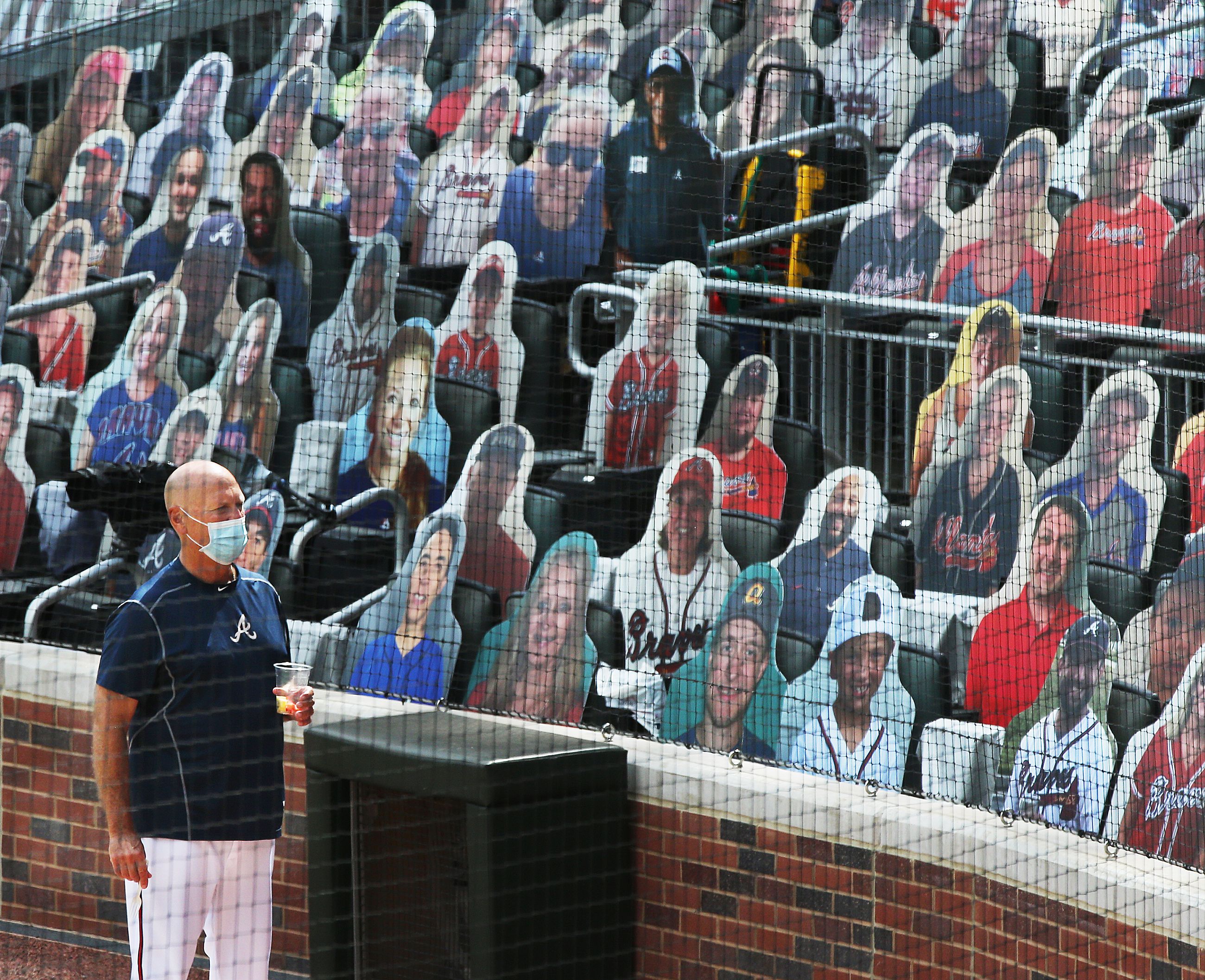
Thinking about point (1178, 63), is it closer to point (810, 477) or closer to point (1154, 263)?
point (1154, 263)

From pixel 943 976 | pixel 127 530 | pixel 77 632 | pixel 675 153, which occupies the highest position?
pixel 675 153

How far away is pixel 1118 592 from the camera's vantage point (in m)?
3.14

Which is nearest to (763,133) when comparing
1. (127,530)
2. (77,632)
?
(127,530)

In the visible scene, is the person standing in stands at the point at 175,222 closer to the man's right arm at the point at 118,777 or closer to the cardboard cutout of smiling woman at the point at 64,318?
the cardboard cutout of smiling woman at the point at 64,318

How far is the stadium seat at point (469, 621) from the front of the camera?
149 inches

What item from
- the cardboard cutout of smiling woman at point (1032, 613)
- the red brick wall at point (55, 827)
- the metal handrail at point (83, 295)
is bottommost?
the red brick wall at point (55, 827)

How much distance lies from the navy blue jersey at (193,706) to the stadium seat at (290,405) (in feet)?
7.44

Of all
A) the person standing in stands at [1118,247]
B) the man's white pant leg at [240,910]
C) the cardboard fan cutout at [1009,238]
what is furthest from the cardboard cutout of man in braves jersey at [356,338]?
the man's white pant leg at [240,910]

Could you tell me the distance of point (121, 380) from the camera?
4.81 m

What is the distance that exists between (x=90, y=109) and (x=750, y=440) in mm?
3113

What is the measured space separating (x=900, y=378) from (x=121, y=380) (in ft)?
8.78

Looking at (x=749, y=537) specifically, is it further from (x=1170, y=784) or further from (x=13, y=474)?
(x=13, y=474)

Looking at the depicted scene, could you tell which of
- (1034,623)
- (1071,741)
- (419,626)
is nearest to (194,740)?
(419,626)

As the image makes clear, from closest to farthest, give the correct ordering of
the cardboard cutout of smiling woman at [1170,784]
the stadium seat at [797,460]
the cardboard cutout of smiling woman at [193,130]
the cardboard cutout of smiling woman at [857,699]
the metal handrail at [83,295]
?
the cardboard cutout of smiling woman at [1170,784] → the cardboard cutout of smiling woman at [857,699] → the stadium seat at [797,460] → the metal handrail at [83,295] → the cardboard cutout of smiling woman at [193,130]
